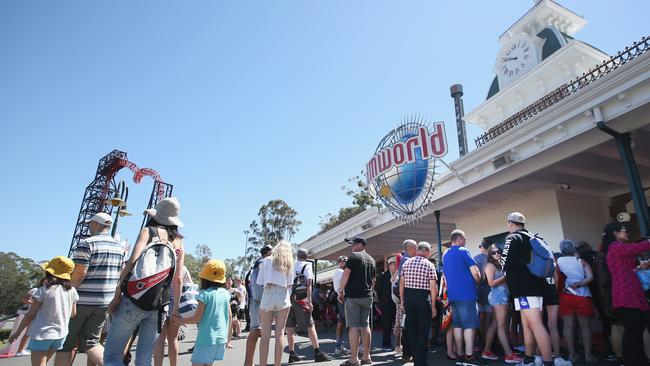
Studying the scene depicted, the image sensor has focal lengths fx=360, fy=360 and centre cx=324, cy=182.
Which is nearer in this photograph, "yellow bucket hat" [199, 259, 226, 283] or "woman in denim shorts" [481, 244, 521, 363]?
"yellow bucket hat" [199, 259, 226, 283]

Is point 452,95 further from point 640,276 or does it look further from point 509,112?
point 640,276

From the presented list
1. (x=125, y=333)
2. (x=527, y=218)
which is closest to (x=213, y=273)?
(x=125, y=333)

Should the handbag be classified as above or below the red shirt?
below

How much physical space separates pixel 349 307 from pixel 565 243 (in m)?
3.13

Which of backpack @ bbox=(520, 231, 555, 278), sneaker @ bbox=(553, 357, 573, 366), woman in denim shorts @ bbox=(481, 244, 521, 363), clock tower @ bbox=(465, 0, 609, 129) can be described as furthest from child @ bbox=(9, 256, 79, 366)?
clock tower @ bbox=(465, 0, 609, 129)

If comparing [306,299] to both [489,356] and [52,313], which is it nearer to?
[489,356]

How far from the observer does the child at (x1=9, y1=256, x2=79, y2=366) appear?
3.51 meters

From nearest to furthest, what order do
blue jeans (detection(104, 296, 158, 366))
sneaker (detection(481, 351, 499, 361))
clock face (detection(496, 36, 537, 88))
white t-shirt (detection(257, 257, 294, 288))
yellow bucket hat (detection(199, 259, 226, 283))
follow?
blue jeans (detection(104, 296, 158, 366)) < yellow bucket hat (detection(199, 259, 226, 283)) < white t-shirt (detection(257, 257, 294, 288)) < sneaker (detection(481, 351, 499, 361)) < clock face (detection(496, 36, 537, 88))

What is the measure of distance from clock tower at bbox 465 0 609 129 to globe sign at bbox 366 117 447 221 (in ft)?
32.6

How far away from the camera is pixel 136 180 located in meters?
28.7

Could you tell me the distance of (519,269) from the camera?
4.16m

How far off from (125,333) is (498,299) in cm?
456

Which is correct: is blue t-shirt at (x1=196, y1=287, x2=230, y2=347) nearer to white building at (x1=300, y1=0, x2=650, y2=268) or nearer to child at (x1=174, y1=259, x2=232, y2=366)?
child at (x1=174, y1=259, x2=232, y2=366)

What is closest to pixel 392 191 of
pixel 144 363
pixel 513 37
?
pixel 144 363
